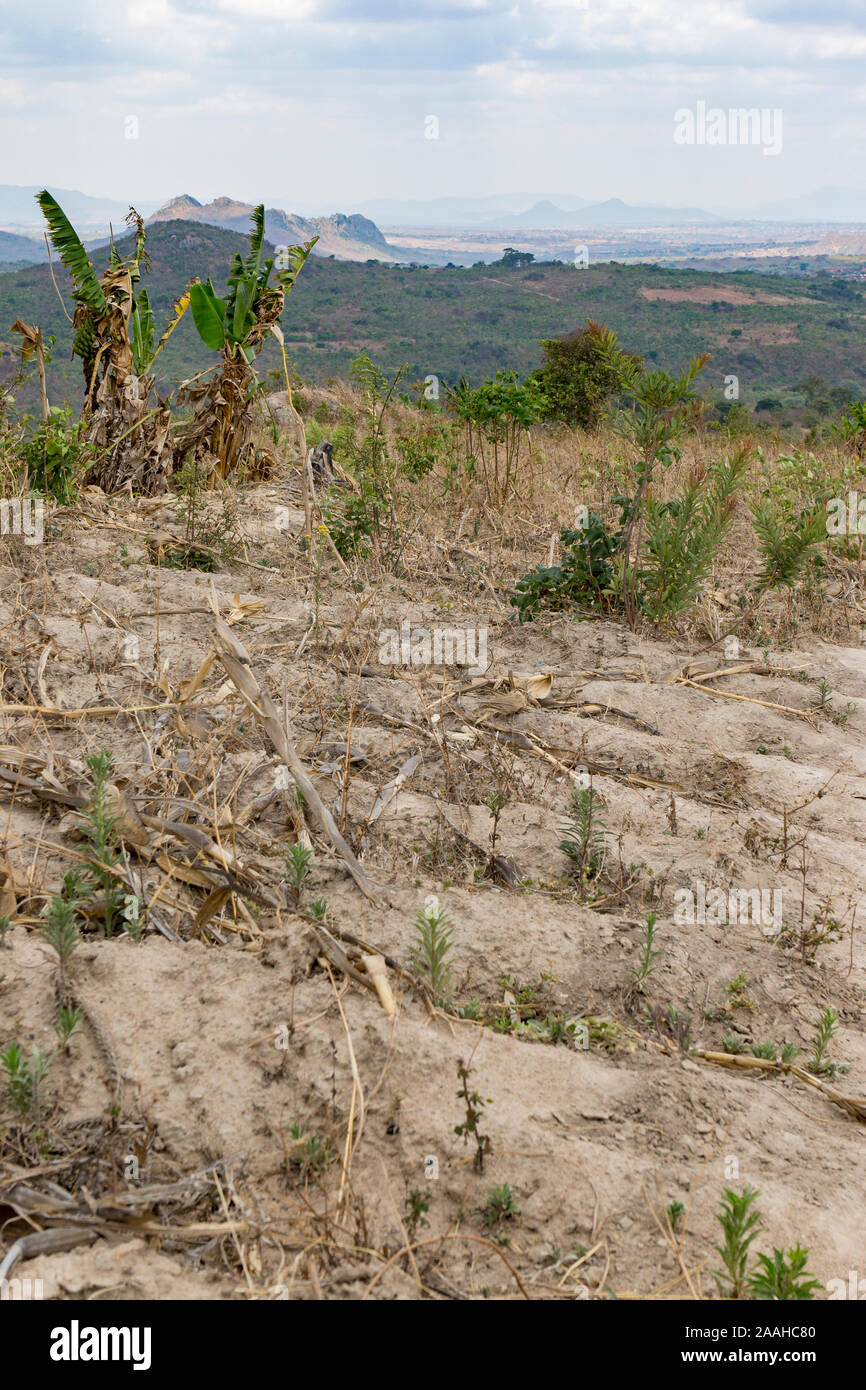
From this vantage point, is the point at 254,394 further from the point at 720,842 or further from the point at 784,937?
the point at 784,937

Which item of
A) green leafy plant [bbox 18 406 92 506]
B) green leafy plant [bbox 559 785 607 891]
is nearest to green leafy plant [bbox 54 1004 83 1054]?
green leafy plant [bbox 559 785 607 891]

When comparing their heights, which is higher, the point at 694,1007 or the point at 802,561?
the point at 802,561

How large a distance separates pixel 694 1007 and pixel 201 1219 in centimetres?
147

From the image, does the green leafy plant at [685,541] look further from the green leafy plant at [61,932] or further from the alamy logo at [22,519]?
the green leafy plant at [61,932]

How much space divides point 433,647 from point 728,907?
92.5 inches

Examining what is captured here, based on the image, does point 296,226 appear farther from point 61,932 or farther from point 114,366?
point 61,932

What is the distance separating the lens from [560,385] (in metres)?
13.5

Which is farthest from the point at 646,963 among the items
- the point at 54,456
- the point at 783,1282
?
the point at 54,456

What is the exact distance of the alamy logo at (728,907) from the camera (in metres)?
3.04

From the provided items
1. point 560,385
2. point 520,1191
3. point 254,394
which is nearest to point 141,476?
point 254,394

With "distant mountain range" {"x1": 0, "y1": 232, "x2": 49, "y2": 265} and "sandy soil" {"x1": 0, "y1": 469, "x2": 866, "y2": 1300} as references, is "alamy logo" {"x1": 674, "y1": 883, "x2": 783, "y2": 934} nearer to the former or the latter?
"sandy soil" {"x1": 0, "y1": 469, "x2": 866, "y2": 1300}

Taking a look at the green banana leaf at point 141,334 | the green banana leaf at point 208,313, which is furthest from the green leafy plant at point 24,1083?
the green banana leaf at point 141,334
